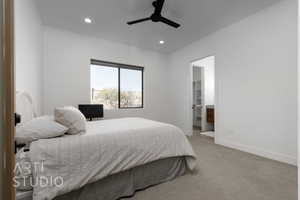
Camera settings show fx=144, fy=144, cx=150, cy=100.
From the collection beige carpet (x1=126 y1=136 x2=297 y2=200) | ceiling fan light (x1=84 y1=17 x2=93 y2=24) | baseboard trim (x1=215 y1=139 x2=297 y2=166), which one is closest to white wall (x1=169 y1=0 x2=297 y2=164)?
baseboard trim (x1=215 y1=139 x2=297 y2=166)

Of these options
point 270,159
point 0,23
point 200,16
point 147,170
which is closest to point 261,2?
point 200,16

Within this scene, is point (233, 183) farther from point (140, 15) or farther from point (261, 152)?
point (140, 15)

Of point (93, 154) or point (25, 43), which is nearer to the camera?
point (93, 154)

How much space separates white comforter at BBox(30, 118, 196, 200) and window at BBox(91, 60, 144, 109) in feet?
8.28

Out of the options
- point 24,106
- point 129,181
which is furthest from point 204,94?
point 24,106

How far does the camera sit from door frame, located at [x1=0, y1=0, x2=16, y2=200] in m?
0.61

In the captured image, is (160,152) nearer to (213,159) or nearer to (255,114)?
(213,159)

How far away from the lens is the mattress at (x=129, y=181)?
4.74 ft

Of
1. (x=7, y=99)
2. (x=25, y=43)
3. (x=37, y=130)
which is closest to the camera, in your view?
(x=7, y=99)

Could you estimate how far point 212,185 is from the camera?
1819mm

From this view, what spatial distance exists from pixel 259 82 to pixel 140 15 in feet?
8.89

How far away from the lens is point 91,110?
11.6 feet

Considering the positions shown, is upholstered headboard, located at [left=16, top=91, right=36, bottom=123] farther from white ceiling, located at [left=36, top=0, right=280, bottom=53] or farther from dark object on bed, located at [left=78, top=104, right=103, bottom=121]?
white ceiling, located at [left=36, top=0, right=280, bottom=53]

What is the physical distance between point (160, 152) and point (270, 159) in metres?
2.21
